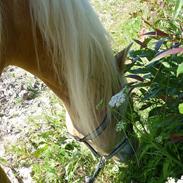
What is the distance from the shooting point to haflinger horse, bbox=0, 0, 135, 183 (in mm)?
1187

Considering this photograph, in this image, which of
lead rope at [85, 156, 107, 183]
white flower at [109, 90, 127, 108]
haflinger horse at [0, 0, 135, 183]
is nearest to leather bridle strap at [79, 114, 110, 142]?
haflinger horse at [0, 0, 135, 183]

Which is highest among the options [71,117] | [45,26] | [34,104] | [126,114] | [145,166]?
[34,104]

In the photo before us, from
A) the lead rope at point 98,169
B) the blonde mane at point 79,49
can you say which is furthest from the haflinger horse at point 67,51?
the lead rope at point 98,169

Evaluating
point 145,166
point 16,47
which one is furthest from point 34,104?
point 16,47

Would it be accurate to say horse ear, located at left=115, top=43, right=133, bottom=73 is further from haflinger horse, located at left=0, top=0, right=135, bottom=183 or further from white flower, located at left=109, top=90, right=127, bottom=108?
white flower, located at left=109, top=90, right=127, bottom=108

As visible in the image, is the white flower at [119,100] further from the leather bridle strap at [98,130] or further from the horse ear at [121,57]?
the leather bridle strap at [98,130]

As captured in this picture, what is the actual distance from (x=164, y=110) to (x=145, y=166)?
1.00 feet

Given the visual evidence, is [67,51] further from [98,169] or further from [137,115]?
[98,169]

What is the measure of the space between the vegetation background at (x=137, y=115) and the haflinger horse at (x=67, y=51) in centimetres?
9

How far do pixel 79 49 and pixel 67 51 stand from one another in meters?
0.03

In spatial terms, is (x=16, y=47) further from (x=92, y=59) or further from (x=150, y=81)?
(x=150, y=81)

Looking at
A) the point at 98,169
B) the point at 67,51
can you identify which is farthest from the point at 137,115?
the point at 98,169

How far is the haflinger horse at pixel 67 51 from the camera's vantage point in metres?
1.19

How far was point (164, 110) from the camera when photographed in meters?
1.27
